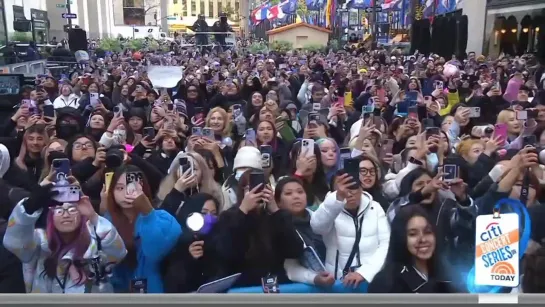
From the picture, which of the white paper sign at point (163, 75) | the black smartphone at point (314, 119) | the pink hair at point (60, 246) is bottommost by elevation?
the pink hair at point (60, 246)

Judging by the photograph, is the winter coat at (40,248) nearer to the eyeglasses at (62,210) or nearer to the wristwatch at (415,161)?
the eyeglasses at (62,210)

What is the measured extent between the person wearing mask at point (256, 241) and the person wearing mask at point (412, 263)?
53cm

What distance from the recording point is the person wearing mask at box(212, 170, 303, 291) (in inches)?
138

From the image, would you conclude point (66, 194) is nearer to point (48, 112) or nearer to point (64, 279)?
point (64, 279)

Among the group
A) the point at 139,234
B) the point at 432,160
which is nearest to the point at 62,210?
the point at 139,234

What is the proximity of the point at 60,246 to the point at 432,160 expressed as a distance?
130 inches

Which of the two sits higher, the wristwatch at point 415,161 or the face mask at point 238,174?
the wristwatch at point 415,161

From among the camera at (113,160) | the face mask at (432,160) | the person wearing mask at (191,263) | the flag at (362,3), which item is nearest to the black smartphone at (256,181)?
the person wearing mask at (191,263)

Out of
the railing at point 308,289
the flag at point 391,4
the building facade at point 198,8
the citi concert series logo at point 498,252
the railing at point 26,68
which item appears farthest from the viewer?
the building facade at point 198,8

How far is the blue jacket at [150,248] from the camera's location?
3.59 metres

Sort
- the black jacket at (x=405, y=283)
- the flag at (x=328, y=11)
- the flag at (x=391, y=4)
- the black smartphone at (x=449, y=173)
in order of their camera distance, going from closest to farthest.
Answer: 1. the black jacket at (x=405, y=283)
2. the black smartphone at (x=449, y=173)
3. the flag at (x=391, y=4)
4. the flag at (x=328, y=11)

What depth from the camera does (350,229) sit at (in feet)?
12.5

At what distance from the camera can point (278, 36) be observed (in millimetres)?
35406

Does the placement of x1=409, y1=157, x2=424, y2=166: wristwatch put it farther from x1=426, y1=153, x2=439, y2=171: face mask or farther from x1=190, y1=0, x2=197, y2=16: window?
x1=190, y1=0, x2=197, y2=16: window
